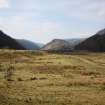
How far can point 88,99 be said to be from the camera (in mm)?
20750

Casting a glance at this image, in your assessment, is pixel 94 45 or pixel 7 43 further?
pixel 94 45

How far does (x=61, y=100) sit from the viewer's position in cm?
2005

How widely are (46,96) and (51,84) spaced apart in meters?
5.79

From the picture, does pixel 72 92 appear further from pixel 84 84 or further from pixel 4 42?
pixel 4 42

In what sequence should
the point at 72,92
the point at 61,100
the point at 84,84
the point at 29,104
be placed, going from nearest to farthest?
1. the point at 29,104
2. the point at 61,100
3. the point at 72,92
4. the point at 84,84

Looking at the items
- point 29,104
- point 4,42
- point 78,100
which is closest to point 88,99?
point 78,100

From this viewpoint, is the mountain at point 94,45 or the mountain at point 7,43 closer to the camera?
the mountain at point 7,43

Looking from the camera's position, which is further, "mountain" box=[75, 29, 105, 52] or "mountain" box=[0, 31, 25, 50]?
"mountain" box=[75, 29, 105, 52]

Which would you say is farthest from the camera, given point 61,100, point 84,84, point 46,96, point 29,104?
point 84,84

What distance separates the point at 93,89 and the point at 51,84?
3.79m

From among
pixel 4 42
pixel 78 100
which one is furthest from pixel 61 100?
pixel 4 42

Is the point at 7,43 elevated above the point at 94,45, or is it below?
above

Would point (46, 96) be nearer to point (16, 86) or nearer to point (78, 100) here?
point (78, 100)

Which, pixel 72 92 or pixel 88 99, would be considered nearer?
pixel 88 99
